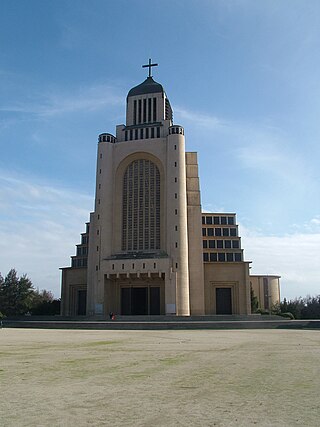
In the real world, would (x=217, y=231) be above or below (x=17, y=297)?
above

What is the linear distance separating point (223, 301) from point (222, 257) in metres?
5.28

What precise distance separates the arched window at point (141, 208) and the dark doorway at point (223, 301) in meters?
9.93

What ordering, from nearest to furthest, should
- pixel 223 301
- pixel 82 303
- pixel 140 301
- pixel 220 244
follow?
1. pixel 140 301
2. pixel 223 301
3. pixel 220 244
4. pixel 82 303

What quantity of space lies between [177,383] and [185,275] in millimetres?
39513

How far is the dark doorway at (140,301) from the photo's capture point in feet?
166

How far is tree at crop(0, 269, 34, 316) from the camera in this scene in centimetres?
6419

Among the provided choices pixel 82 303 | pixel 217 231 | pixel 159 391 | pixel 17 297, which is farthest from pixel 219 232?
pixel 159 391

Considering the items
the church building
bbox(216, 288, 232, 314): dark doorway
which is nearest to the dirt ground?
the church building

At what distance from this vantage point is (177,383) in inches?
369

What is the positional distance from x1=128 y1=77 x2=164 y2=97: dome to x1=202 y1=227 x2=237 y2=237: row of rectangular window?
18738 millimetres

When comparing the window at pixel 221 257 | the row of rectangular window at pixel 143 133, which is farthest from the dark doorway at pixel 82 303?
the row of rectangular window at pixel 143 133

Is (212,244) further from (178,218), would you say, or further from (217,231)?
(178,218)

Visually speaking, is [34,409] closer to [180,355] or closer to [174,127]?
[180,355]

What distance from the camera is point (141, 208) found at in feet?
171
